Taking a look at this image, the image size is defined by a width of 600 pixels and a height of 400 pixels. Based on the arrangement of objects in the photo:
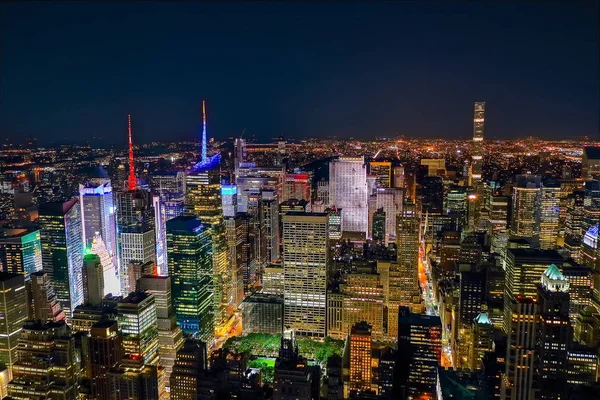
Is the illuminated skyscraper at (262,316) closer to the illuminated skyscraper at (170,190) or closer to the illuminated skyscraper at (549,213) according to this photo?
the illuminated skyscraper at (170,190)

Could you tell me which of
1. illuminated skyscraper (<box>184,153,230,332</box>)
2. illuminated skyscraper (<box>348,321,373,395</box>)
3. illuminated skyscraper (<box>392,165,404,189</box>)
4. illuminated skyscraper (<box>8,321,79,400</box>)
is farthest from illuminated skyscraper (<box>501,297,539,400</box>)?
illuminated skyscraper (<box>392,165,404,189</box>)

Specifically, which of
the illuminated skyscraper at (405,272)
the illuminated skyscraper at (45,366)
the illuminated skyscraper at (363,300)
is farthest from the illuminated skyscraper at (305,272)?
the illuminated skyscraper at (45,366)

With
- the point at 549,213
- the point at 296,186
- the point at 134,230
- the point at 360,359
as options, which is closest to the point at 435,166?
the point at 549,213

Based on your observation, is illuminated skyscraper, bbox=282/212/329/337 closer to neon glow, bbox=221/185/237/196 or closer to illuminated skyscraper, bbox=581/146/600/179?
neon glow, bbox=221/185/237/196

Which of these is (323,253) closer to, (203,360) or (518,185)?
(203,360)

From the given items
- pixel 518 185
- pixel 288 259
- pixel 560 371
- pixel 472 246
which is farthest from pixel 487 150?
pixel 560 371
